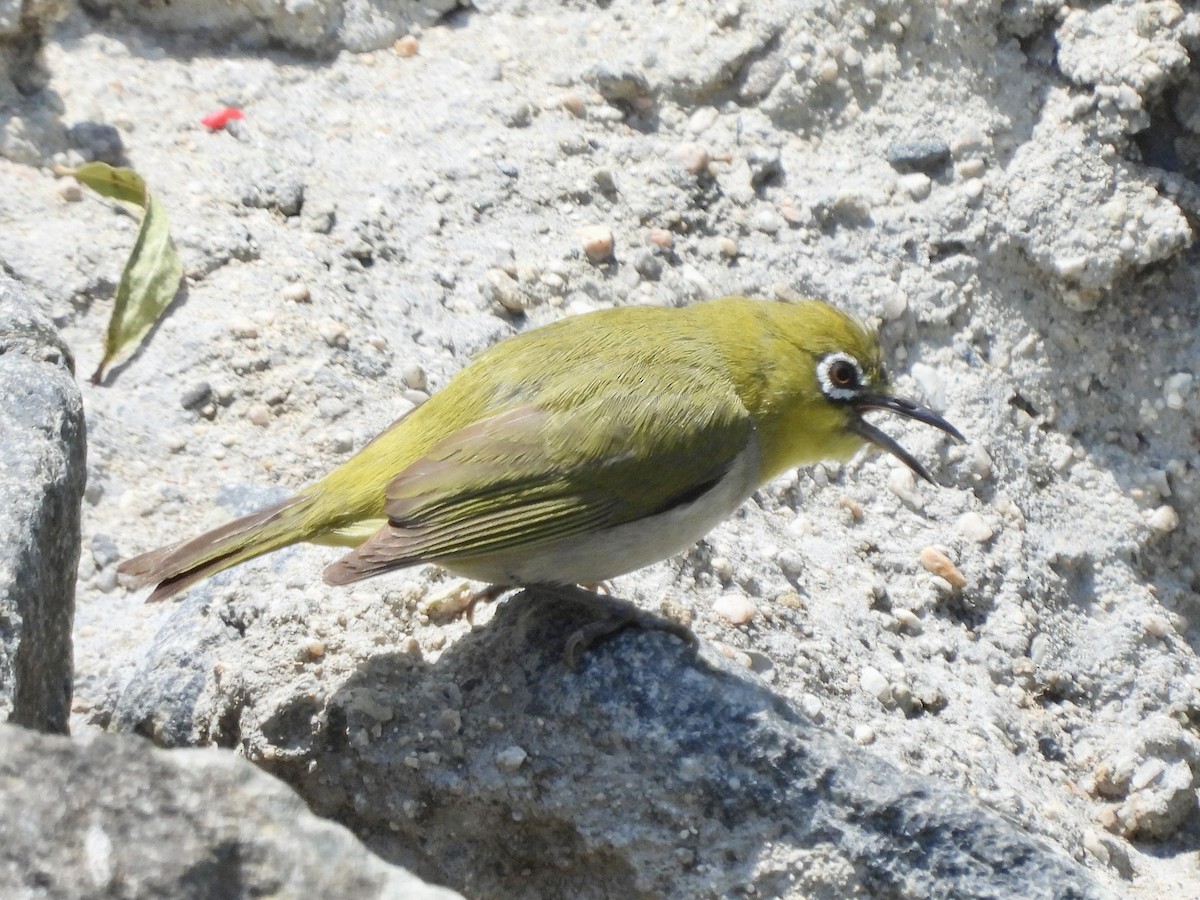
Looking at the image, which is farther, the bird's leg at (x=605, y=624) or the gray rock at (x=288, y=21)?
the gray rock at (x=288, y=21)

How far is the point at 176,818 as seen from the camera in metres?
2.13

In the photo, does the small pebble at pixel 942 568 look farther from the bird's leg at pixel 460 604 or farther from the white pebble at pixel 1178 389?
the bird's leg at pixel 460 604

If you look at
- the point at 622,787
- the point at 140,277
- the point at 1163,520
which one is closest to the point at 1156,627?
the point at 1163,520

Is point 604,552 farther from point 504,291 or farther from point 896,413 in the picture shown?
point 504,291

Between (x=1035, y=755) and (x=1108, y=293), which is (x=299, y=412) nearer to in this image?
(x=1035, y=755)

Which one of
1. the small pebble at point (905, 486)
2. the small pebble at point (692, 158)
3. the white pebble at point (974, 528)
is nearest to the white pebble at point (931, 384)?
the small pebble at point (905, 486)

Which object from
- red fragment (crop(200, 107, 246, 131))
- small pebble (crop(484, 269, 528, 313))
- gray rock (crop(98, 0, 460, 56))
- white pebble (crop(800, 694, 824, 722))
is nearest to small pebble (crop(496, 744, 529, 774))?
white pebble (crop(800, 694, 824, 722))

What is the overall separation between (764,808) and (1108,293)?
9.91 ft

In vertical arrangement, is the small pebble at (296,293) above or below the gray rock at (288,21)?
below

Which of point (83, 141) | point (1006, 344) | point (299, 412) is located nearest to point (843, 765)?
point (299, 412)

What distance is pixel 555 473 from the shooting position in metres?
3.76

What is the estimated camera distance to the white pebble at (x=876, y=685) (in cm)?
418

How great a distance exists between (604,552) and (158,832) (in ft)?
5.98

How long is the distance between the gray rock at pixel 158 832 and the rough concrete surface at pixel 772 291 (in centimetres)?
154
